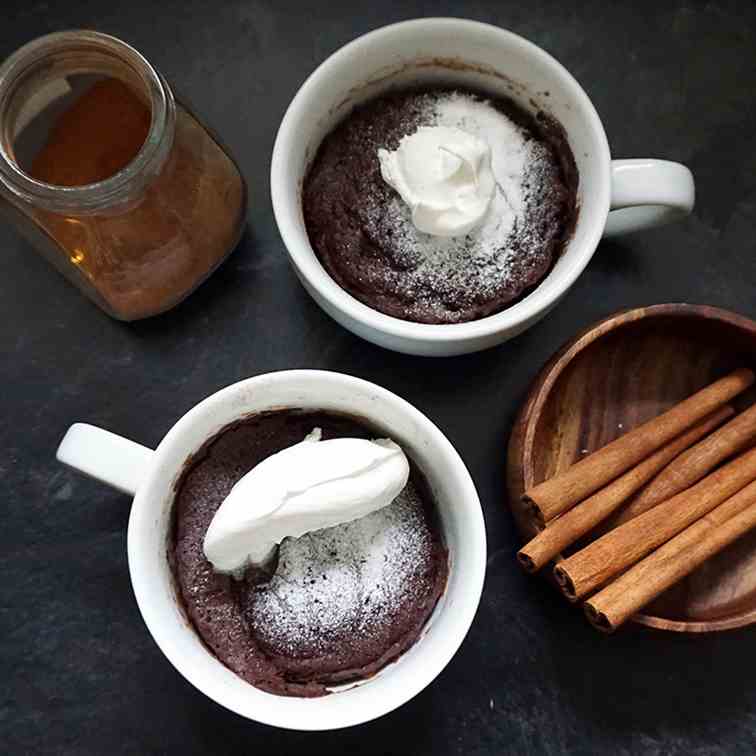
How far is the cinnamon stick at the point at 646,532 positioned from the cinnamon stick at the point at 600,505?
2cm

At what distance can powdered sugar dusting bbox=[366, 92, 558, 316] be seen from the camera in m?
1.12

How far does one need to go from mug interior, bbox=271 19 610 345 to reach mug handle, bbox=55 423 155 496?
8.9 inches

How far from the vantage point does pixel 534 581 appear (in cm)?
121

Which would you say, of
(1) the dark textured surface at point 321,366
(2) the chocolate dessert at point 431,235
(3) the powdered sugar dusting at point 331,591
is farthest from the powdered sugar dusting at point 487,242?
(3) the powdered sugar dusting at point 331,591

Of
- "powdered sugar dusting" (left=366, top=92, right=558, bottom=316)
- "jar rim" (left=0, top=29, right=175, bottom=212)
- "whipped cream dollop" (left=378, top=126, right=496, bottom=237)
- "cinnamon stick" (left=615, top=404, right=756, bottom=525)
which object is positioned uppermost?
"jar rim" (left=0, top=29, right=175, bottom=212)

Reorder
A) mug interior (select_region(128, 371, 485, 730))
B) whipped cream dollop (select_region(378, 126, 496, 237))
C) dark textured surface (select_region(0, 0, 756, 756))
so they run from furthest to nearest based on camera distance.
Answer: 1. dark textured surface (select_region(0, 0, 756, 756))
2. whipped cream dollop (select_region(378, 126, 496, 237))
3. mug interior (select_region(128, 371, 485, 730))

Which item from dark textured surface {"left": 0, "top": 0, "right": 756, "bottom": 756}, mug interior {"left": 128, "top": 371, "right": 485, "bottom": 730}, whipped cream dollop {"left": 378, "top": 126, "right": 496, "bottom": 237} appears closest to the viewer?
Result: mug interior {"left": 128, "top": 371, "right": 485, "bottom": 730}

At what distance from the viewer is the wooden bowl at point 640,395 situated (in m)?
1.13

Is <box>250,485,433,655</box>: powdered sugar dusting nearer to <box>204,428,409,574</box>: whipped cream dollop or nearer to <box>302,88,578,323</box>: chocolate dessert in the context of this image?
<box>204,428,409,574</box>: whipped cream dollop

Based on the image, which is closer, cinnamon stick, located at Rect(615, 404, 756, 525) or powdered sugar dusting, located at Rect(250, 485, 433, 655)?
powdered sugar dusting, located at Rect(250, 485, 433, 655)

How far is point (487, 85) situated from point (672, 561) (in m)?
0.51

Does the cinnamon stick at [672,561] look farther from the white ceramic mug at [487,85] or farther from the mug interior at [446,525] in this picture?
the white ceramic mug at [487,85]

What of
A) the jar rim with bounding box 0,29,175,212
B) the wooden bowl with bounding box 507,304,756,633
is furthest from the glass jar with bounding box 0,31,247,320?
the wooden bowl with bounding box 507,304,756,633

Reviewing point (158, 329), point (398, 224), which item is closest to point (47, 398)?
point (158, 329)
